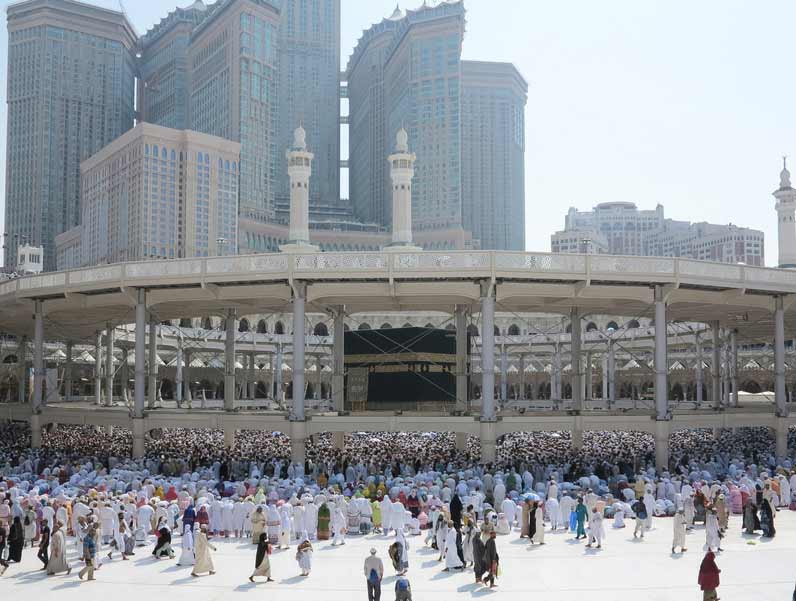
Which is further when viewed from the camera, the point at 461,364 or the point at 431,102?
the point at 431,102

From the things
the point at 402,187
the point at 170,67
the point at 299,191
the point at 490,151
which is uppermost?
the point at 170,67

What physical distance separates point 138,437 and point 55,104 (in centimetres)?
14078

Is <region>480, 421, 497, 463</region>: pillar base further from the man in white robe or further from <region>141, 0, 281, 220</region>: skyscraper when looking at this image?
<region>141, 0, 281, 220</region>: skyscraper

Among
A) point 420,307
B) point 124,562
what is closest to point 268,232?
point 420,307

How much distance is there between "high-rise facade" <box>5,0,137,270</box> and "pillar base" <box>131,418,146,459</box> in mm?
134734

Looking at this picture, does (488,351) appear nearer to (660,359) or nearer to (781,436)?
Answer: (660,359)

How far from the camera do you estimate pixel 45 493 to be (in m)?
25.4

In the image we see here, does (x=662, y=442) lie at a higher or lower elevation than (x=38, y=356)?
lower

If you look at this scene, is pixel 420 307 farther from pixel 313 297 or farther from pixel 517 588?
pixel 517 588

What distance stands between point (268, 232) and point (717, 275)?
113439 millimetres

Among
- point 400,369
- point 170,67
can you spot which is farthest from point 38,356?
point 170,67

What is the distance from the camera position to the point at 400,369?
38.0m

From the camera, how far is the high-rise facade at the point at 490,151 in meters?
161

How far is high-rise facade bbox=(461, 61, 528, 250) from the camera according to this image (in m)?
161
